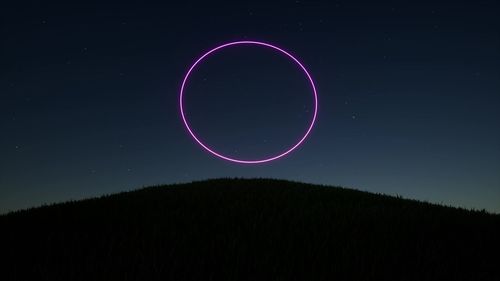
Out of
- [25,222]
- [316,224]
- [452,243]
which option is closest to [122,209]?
[25,222]

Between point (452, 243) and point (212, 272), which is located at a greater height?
point (452, 243)

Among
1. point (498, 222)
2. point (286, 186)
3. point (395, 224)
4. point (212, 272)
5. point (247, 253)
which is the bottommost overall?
point (212, 272)

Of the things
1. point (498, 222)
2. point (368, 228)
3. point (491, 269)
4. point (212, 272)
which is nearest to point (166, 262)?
point (212, 272)

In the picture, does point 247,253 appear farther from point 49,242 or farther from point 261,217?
point 49,242

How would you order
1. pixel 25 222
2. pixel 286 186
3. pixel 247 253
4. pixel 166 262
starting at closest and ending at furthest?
pixel 166 262
pixel 247 253
pixel 25 222
pixel 286 186

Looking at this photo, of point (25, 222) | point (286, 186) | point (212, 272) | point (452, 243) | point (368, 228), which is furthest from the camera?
point (286, 186)

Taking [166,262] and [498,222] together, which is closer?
[166,262]
